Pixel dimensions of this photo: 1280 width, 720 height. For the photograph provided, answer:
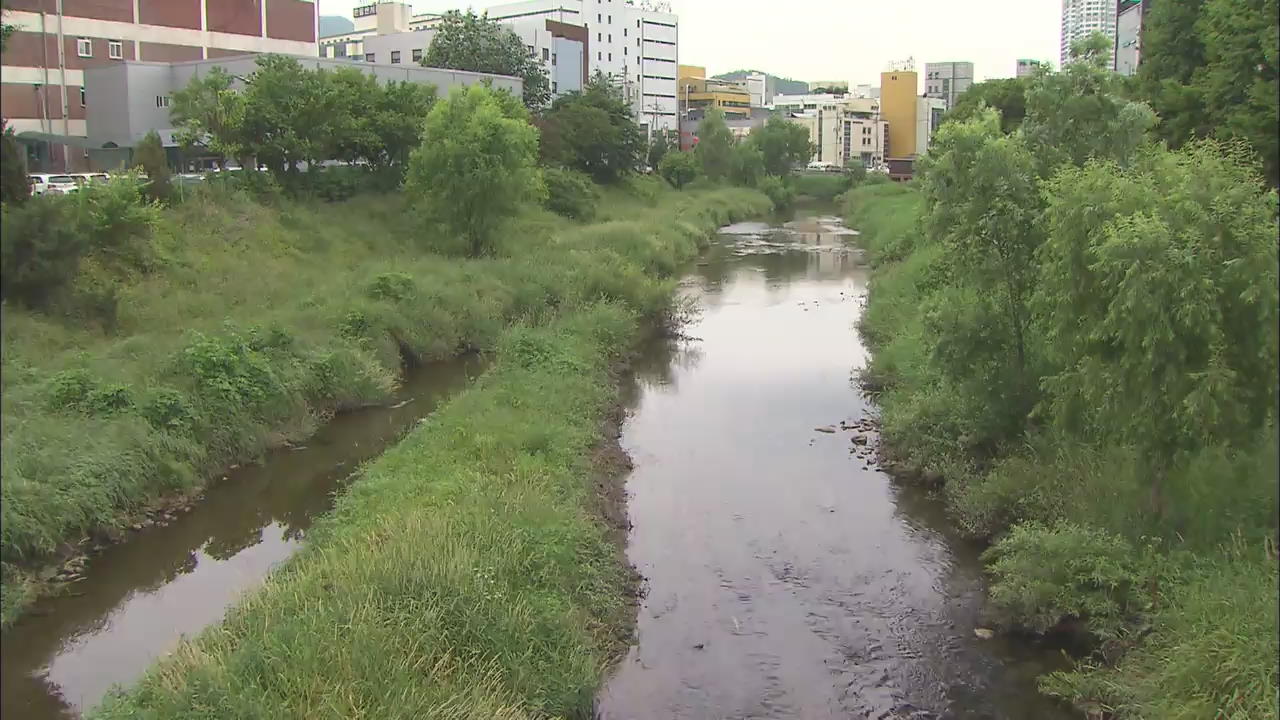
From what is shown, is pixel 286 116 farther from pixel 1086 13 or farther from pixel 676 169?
pixel 1086 13

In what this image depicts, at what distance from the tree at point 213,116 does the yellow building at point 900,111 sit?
85.8 meters

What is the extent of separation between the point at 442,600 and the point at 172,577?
536cm

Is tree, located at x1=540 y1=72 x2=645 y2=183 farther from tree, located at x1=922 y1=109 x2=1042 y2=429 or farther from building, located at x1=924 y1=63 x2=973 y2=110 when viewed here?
building, located at x1=924 y1=63 x2=973 y2=110

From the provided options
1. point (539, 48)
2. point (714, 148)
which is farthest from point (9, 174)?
point (539, 48)

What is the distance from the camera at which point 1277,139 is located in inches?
369

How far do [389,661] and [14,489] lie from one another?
571 cm

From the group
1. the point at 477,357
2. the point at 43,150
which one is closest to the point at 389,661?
the point at 477,357

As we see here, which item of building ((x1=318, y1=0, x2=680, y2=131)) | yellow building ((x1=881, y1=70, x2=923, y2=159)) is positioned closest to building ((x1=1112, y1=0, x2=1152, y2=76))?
building ((x1=318, y1=0, x2=680, y2=131))

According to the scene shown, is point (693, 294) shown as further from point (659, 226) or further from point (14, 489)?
point (14, 489)

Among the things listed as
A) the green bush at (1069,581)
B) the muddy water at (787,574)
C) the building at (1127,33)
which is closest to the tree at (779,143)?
the building at (1127,33)

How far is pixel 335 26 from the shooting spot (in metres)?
139

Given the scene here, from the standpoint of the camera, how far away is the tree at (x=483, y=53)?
65938 millimetres

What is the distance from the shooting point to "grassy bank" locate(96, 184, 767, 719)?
794 centimetres

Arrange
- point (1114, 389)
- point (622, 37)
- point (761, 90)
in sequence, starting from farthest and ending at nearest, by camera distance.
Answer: point (761, 90)
point (622, 37)
point (1114, 389)
